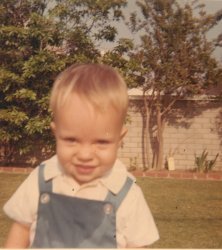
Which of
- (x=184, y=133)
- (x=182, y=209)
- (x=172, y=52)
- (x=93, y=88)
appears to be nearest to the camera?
(x=93, y=88)

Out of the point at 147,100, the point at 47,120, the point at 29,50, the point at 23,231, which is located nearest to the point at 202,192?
the point at 47,120

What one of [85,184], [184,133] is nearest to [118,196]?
[85,184]

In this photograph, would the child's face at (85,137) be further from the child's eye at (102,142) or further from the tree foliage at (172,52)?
the tree foliage at (172,52)

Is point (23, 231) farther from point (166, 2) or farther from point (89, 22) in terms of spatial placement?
point (166, 2)

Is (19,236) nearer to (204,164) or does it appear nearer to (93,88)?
(93,88)

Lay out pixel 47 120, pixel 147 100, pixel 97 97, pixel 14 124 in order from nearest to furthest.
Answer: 1. pixel 97 97
2. pixel 47 120
3. pixel 14 124
4. pixel 147 100

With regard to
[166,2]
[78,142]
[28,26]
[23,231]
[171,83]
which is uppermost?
[166,2]

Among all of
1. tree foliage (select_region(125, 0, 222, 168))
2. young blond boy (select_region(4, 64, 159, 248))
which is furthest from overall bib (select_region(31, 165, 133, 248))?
tree foliage (select_region(125, 0, 222, 168))
